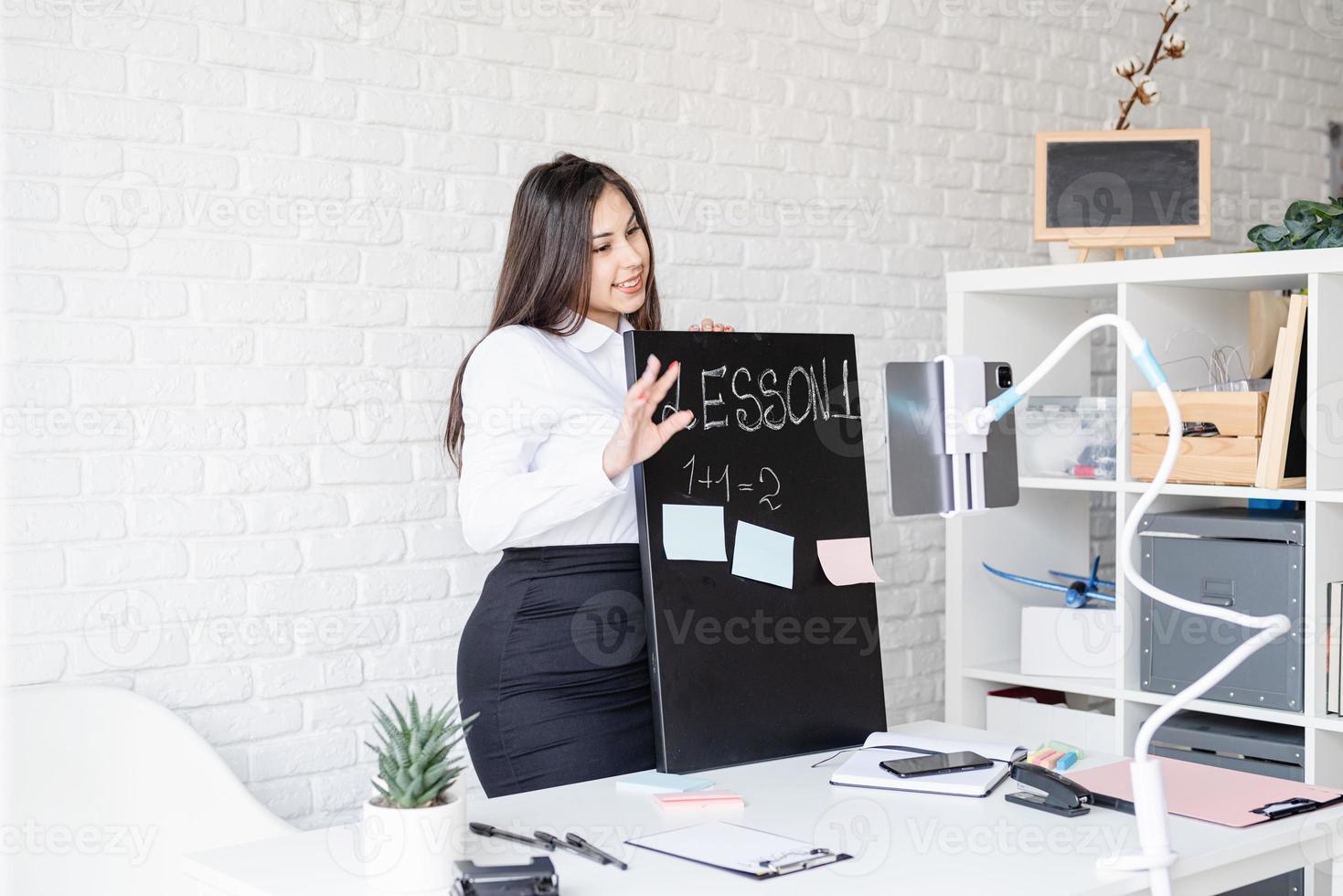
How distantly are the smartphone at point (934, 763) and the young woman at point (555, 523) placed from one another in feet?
1.61

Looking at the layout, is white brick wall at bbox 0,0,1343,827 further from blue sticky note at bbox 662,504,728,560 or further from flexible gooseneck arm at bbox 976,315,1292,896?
flexible gooseneck arm at bbox 976,315,1292,896

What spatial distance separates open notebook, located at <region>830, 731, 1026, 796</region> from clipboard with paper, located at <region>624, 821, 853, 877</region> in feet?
0.88

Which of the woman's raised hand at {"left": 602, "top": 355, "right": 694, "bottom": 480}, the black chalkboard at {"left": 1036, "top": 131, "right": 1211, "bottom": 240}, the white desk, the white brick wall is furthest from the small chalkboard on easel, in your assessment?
the white desk

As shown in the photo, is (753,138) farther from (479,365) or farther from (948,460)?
(948,460)

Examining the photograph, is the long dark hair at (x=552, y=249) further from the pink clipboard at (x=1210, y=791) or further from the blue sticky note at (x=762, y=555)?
the pink clipboard at (x=1210, y=791)

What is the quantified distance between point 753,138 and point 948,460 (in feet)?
6.08

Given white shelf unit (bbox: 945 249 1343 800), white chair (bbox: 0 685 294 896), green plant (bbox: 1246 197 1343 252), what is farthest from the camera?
green plant (bbox: 1246 197 1343 252)

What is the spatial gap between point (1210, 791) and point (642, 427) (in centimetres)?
97

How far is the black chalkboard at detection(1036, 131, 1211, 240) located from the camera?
2959mm

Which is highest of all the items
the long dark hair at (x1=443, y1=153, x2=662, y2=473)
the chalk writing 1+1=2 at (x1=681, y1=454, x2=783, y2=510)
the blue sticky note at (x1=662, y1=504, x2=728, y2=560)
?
the long dark hair at (x1=443, y1=153, x2=662, y2=473)

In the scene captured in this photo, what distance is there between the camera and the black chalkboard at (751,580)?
2084mm

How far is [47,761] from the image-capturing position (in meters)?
2.28

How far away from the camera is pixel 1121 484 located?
111 inches

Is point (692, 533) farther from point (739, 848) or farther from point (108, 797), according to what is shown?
point (108, 797)
